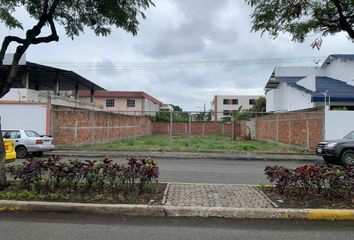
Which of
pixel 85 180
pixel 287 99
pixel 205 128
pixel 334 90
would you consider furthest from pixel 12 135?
pixel 205 128

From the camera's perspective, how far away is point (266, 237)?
5.93 m

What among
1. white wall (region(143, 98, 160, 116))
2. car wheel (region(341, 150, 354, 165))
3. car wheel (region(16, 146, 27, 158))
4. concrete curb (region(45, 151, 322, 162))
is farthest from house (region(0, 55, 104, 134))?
white wall (region(143, 98, 160, 116))

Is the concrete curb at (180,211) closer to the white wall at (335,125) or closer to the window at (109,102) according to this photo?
the white wall at (335,125)

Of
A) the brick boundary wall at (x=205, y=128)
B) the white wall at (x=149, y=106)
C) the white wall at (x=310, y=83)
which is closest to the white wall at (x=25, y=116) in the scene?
the white wall at (x=310, y=83)

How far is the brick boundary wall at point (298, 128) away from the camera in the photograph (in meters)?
23.0

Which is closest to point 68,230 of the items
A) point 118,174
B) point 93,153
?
point 118,174

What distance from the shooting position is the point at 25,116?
24.4 metres

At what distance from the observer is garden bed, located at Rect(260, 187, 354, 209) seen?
24.5 ft

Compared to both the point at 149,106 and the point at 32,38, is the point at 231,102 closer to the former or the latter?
the point at 149,106

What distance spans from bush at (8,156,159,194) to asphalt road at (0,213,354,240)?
51.5 inches

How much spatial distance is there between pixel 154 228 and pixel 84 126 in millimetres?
20985

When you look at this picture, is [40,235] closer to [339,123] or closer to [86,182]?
[86,182]

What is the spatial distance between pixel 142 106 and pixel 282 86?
86.9 feet

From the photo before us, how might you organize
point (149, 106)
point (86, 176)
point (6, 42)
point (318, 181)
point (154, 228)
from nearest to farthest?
point (154, 228) → point (318, 181) → point (86, 176) → point (6, 42) → point (149, 106)
